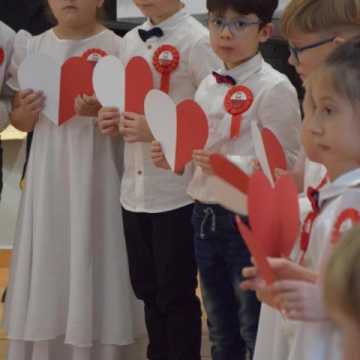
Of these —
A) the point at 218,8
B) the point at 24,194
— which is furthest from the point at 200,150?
the point at 24,194

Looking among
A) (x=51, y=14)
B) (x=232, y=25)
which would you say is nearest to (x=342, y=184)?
(x=232, y=25)

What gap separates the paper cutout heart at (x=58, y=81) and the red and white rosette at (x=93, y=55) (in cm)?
2

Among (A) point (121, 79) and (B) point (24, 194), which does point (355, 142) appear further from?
(B) point (24, 194)

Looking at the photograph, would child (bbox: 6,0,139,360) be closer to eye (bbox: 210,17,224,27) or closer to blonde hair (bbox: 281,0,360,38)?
eye (bbox: 210,17,224,27)

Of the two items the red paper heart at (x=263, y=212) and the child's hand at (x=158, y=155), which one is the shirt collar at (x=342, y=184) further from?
the child's hand at (x=158, y=155)

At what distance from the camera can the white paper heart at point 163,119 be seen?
1938 millimetres

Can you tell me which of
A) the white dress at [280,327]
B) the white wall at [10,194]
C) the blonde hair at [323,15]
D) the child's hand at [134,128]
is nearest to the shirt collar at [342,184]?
the white dress at [280,327]

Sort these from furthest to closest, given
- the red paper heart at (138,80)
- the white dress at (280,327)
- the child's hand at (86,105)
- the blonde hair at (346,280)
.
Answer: the child's hand at (86,105), the red paper heart at (138,80), the white dress at (280,327), the blonde hair at (346,280)

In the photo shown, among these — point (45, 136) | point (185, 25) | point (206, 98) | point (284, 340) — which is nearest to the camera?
point (284, 340)

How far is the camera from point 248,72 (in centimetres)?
201

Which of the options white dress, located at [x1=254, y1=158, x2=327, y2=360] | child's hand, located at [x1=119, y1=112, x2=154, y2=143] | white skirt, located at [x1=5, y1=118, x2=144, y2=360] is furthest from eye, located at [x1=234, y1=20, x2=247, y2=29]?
white skirt, located at [x1=5, y1=118, x2=144, y2=360]

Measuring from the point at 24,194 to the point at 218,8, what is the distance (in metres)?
0.78

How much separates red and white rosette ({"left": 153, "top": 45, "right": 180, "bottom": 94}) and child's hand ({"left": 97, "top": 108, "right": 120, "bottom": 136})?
0.43 ft

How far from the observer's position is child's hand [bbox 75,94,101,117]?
2.28 metres
